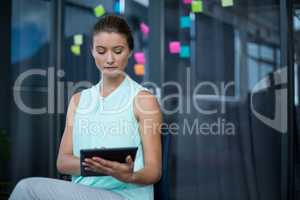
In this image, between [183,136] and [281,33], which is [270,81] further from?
[183,136]

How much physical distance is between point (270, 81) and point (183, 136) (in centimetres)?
73

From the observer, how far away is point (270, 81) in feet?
9.40

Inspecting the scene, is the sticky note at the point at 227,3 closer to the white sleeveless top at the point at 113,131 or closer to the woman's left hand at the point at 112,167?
the white sleeveless top at the point at 113,131

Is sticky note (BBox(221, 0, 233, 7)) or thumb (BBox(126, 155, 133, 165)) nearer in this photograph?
thumb (BBox(126, 155, 133, 165))

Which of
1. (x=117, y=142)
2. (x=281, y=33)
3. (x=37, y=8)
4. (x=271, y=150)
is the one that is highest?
(x=37, y=8)

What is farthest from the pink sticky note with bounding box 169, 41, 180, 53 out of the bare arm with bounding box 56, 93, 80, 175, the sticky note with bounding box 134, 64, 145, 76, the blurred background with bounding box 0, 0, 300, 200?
the bare arm with bounding box 56, 93, 80, 175

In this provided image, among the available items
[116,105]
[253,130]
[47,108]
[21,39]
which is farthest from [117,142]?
[21,39]

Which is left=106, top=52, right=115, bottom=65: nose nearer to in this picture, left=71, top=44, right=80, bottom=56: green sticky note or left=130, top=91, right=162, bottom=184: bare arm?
left=130, top=91, right=162, bottom=184: bare arm

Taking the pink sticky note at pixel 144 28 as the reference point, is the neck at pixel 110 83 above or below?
below

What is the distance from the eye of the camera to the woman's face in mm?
1312

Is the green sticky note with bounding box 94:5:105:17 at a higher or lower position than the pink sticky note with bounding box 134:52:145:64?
higher

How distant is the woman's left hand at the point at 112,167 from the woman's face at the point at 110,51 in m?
0.32

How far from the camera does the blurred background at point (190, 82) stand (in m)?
2.87

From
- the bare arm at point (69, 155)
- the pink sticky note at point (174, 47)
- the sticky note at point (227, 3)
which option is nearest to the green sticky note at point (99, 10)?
the pink sticky note at point (174, 47)
